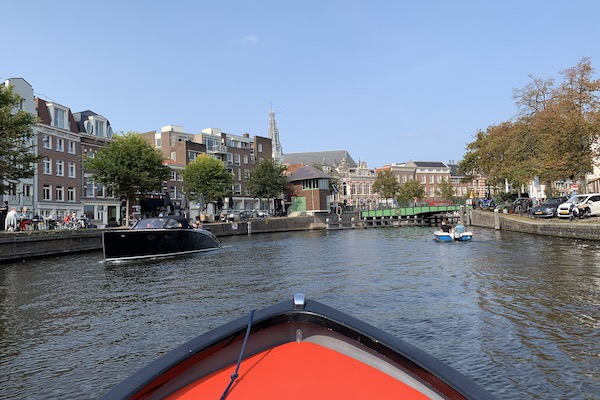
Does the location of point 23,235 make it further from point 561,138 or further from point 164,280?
point 561,138

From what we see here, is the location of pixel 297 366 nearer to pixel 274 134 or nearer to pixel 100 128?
pixel 100 128

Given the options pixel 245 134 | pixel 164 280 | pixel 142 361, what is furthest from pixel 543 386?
pixel 245 134

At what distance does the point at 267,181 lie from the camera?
71.2 m

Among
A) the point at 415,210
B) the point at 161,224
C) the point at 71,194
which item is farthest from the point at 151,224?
the point at 415,210

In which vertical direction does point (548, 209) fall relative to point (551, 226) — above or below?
above

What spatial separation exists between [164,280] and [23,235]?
52.1 ft

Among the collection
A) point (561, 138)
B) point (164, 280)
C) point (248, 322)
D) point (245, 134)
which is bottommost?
point (164, 280)

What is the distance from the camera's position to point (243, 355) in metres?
3.13

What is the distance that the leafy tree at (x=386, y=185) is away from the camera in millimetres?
91188

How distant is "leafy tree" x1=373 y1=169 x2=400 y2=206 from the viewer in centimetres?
9119

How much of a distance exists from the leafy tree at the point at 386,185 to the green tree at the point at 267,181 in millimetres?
26978

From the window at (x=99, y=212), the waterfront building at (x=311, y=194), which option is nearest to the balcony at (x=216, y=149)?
the waterfront building at (x=311, y=194)

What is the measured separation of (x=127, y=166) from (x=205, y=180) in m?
17.8

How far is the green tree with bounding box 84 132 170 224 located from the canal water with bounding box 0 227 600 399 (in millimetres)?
23556
